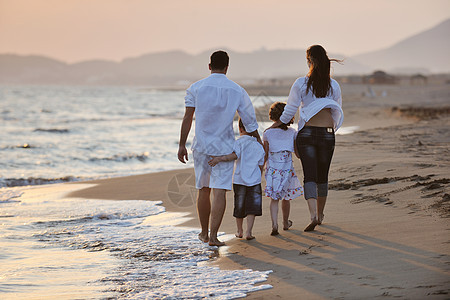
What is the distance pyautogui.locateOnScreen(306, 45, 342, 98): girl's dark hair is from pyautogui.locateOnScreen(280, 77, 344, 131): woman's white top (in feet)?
0.13

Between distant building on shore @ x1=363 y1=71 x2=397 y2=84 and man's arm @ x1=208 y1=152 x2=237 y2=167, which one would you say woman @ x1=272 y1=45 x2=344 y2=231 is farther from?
distant building on shore @ x1=363 y1=71 x2=397 y2=84

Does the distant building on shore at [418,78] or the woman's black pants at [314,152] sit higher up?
the distant building on shore at [418,78]

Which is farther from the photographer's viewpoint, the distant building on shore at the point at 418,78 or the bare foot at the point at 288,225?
the distant building on shore at the point at 418,78

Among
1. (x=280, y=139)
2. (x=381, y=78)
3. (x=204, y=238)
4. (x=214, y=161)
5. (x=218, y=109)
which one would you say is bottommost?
(x=204, y=238)

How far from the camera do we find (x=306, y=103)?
16.2 feet

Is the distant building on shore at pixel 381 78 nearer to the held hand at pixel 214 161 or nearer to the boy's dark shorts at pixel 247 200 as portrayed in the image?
the boy's dark shorts at pixel 247 200

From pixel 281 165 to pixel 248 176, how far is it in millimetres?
396

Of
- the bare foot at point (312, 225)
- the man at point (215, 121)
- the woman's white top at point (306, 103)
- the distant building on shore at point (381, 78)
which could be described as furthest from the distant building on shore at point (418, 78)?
the man at point (215, 121)

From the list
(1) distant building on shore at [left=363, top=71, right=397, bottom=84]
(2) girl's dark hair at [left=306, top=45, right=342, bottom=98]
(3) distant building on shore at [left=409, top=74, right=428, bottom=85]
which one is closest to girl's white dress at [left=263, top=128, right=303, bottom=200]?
(2) girl's dark hair at [left=306, top=45, right=342, bottom=98]

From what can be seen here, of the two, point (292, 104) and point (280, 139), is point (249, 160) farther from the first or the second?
point (292, 104)

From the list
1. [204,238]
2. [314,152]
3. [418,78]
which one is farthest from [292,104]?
[418,78]

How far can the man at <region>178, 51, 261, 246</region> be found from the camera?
468 centimetres

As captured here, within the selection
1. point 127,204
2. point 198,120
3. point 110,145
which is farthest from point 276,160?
point 110,145

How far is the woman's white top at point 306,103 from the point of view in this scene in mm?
4840
